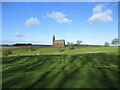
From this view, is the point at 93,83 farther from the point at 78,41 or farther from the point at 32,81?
the point at 78,41

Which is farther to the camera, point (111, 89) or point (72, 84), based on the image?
point (72, 84)

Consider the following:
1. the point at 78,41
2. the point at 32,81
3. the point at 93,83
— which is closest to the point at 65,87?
the point at 93,83

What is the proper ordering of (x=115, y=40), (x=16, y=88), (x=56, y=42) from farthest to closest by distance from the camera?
(x=56, y=42) → (x=115, y=40) → (x=16, y=88)

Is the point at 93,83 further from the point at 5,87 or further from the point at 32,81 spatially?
the point at 5,87

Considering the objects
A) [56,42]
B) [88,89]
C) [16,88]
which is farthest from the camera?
[56,42]

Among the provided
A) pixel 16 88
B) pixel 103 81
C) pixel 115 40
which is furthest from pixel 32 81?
pixel 115 40

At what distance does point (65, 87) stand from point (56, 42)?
12904 cm

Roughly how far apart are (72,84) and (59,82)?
29.4 inches

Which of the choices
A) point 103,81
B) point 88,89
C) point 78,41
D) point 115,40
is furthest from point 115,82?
point 115,40

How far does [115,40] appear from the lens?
→ 107500mm

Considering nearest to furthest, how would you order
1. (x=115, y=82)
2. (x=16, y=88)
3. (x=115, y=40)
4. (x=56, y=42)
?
(x=16, y=88) → (x=115, y=82) → (x=115, y=40) → (x=56, y=42)

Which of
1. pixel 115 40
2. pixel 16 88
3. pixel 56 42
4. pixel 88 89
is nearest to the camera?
pixel 88 89

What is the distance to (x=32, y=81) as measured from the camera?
6762 mm

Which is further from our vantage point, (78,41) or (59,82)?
(78,41)
